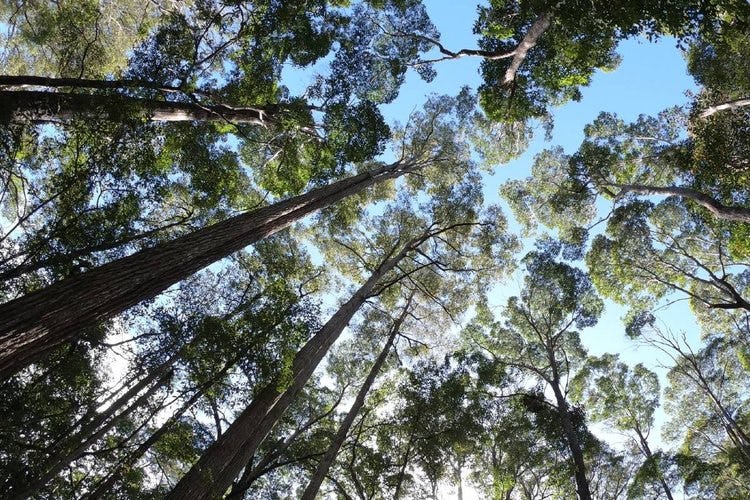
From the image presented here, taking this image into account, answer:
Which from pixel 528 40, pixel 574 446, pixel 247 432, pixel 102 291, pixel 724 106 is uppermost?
pixel 724 106

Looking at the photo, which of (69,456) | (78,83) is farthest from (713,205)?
(69,456)

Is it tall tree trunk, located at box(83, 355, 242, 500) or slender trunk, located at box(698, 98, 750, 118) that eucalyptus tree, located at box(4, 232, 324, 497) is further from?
slender trunk, located at box(698, 98, 750, 118)

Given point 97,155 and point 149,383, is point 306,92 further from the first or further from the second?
point 149,383

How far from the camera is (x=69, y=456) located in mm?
6652

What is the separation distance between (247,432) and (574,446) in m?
9.09

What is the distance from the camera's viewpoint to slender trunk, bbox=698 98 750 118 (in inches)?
345

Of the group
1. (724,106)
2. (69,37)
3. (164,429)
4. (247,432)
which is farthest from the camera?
(69,37)

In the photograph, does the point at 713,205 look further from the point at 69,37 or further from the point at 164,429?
the point at 69,37

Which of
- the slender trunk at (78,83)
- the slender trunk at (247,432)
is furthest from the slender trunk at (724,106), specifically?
the slender trunk at (78,83)

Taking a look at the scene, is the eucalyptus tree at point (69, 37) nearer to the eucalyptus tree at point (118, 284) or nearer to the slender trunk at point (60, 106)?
the slender trunk at point (60, 106)

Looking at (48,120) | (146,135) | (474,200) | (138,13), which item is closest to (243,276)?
(146,135)

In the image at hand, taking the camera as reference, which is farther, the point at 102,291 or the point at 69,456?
the point at 69,456

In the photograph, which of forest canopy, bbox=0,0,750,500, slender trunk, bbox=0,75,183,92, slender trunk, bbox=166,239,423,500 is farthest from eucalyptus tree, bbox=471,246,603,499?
slender trunk, bbox=0,75,183,92

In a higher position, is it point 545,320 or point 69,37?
point 545,320
